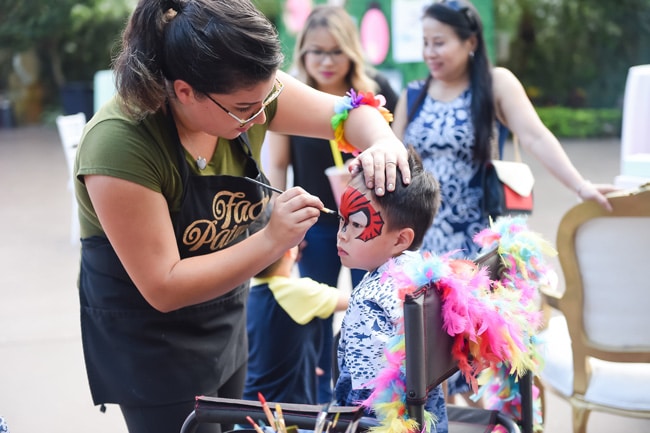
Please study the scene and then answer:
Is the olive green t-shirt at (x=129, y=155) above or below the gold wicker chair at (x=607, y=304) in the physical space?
above

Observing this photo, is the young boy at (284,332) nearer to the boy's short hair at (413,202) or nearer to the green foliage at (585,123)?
the boy's short hair at (413,202)

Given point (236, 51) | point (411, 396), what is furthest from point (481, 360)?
point (236, 51)

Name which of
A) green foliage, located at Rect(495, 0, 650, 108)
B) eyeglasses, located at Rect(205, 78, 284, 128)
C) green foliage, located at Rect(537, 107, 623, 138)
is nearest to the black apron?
eyeglasses, located at Rect(205, 78, 284, 128)

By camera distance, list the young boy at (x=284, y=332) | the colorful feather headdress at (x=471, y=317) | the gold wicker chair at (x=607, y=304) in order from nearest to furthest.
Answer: the colorful feather headdress at (x=471, y=317) → the gold wicker chair at (x=607, y=304) → the young boy at (x=284, y=332)

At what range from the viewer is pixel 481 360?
1689 millimetres

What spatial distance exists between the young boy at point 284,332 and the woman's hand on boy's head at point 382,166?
3.03 ft

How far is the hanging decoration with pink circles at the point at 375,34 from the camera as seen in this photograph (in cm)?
891

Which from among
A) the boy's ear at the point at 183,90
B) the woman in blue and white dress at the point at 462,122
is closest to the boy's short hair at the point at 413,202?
the boy's ear at the point at 183,90

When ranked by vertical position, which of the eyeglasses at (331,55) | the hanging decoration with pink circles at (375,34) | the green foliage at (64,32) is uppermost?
the green foliage at (64,32)

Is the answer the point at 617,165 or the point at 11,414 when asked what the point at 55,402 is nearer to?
the point at 11,414

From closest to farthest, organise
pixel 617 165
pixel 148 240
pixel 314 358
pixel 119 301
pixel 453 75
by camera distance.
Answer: pixel 148 240
pixel 119 301
pixel 314 358
pixel 453 75
pixel 617 165

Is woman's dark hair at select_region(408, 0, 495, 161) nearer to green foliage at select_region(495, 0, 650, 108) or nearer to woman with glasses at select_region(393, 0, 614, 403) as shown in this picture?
woman with glasses at select_region(393, 0, 614, 403)

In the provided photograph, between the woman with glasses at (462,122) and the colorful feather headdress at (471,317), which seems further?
the woman with glasses at (462,122)

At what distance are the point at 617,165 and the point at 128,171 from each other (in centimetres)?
882
